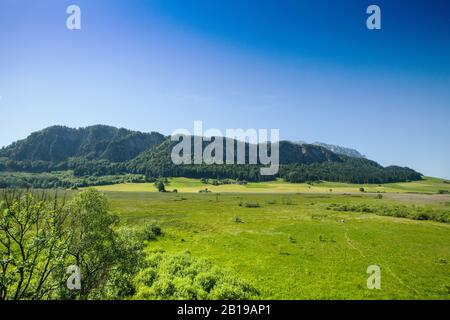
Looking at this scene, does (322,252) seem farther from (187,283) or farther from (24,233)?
(24,233)

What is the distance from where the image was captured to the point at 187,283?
99.6 ft

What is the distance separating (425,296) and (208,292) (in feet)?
82.2

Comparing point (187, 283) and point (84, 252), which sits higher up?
point (84, 252)

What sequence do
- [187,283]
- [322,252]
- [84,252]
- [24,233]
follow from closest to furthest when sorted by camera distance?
[24,233]
[84,252]
[187,283]
[322,252]

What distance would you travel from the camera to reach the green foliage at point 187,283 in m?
28.3

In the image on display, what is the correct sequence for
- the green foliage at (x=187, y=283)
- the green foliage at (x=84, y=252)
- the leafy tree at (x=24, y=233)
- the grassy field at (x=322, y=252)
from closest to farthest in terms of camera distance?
the leafy tree at (x=24, y=233)
the green foliage at (x=84, y=252)
the green foliage at (x=187, y=283)
the grassy field at (x=322, y=252)

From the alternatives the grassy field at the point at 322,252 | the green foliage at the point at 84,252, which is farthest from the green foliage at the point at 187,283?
the grassy field at the point at 322,252

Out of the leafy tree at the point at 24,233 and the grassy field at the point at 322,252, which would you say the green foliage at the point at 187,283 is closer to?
the grassy field at the point at 322,252

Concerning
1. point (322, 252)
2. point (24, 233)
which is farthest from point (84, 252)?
point (322, 252)

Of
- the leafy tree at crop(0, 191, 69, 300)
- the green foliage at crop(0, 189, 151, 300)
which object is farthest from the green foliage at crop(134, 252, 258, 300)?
the leafy tree at crop(0, 191, 69, 300)

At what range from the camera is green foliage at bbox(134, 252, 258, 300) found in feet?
92.8
